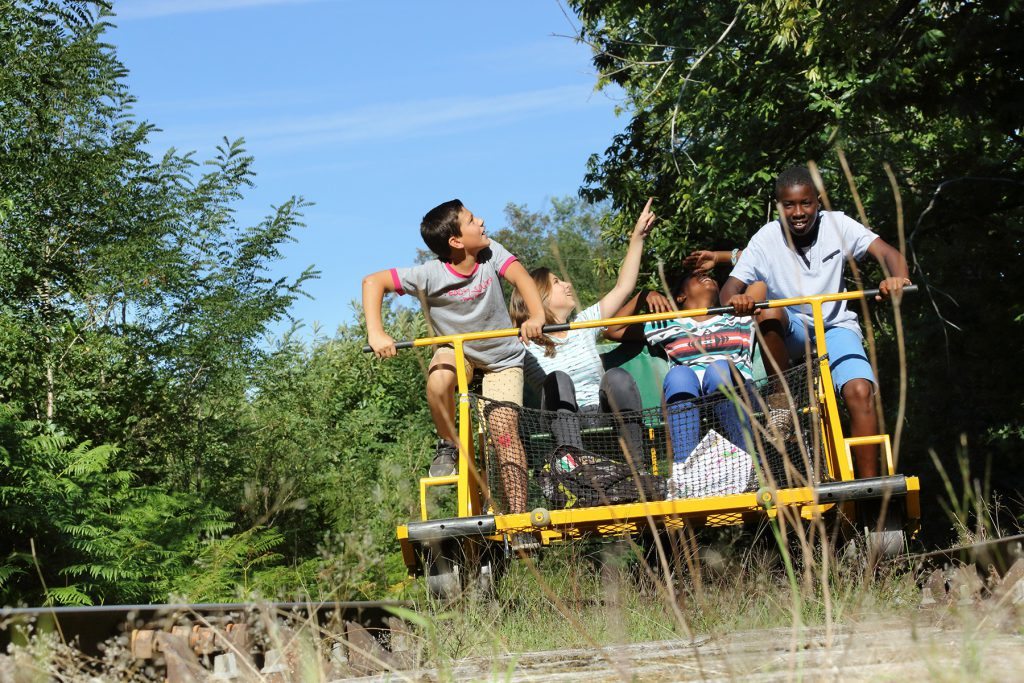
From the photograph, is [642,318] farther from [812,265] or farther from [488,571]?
[488,571]

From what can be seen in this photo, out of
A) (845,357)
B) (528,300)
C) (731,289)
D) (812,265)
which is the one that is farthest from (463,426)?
(812,265)

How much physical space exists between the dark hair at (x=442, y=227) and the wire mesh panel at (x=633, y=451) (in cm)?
99

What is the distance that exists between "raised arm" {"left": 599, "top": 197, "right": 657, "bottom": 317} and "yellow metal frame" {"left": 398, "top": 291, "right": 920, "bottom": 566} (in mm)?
1230

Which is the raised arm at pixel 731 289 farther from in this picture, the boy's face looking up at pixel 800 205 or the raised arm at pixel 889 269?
the raised arm at pixel 889 269

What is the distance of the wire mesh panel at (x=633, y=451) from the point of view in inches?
224

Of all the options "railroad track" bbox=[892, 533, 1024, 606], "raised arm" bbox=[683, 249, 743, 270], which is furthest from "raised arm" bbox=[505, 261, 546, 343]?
"railroad track" bbox=[892, 533, 1024, 606]

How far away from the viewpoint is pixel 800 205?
20.1 ft

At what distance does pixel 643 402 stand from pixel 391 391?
31.2 feet

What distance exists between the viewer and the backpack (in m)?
5.67

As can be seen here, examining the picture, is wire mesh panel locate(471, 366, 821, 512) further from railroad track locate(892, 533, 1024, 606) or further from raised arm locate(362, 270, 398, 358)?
railroad track locate(892, 533, 1024, 606)

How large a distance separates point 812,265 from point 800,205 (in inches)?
13.6

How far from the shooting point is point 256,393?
13406 mm

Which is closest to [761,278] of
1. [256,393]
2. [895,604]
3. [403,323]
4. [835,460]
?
[835,460]

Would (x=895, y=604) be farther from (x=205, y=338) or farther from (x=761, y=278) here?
(x=205, y=338)
